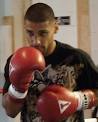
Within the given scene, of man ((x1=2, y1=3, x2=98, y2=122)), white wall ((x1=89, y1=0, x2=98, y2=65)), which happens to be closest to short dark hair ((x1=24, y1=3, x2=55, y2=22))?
man ((x1=2, y1=3, x2=98, y2=122))

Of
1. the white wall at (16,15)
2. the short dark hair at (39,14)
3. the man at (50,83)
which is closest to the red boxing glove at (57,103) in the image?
the man at (50,83)

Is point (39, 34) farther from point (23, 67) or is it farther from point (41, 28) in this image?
point (23, 67)

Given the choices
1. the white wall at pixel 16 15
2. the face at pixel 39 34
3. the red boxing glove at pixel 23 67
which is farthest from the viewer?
the white wall at pixel 16 15

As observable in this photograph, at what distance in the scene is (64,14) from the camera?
2.58 metres

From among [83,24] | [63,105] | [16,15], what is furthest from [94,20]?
[63,105]

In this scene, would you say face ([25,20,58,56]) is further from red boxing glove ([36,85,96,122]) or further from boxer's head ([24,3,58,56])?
red boxing glove ([36,85,96,122])

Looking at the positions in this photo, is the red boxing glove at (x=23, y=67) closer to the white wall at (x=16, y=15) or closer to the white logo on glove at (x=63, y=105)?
the white logo on glove at (x=63, y=105)

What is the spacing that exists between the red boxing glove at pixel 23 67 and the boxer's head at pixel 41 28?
98 mm

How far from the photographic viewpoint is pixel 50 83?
4.58ft

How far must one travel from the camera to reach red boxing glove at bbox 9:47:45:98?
1.22 m

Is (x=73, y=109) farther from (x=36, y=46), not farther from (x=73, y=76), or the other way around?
(x=36, y=46)

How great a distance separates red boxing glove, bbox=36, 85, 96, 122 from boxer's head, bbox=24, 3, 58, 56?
180 mm

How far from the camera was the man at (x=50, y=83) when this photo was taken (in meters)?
1.26

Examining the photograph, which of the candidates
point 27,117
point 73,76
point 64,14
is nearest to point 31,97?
point 27,117
